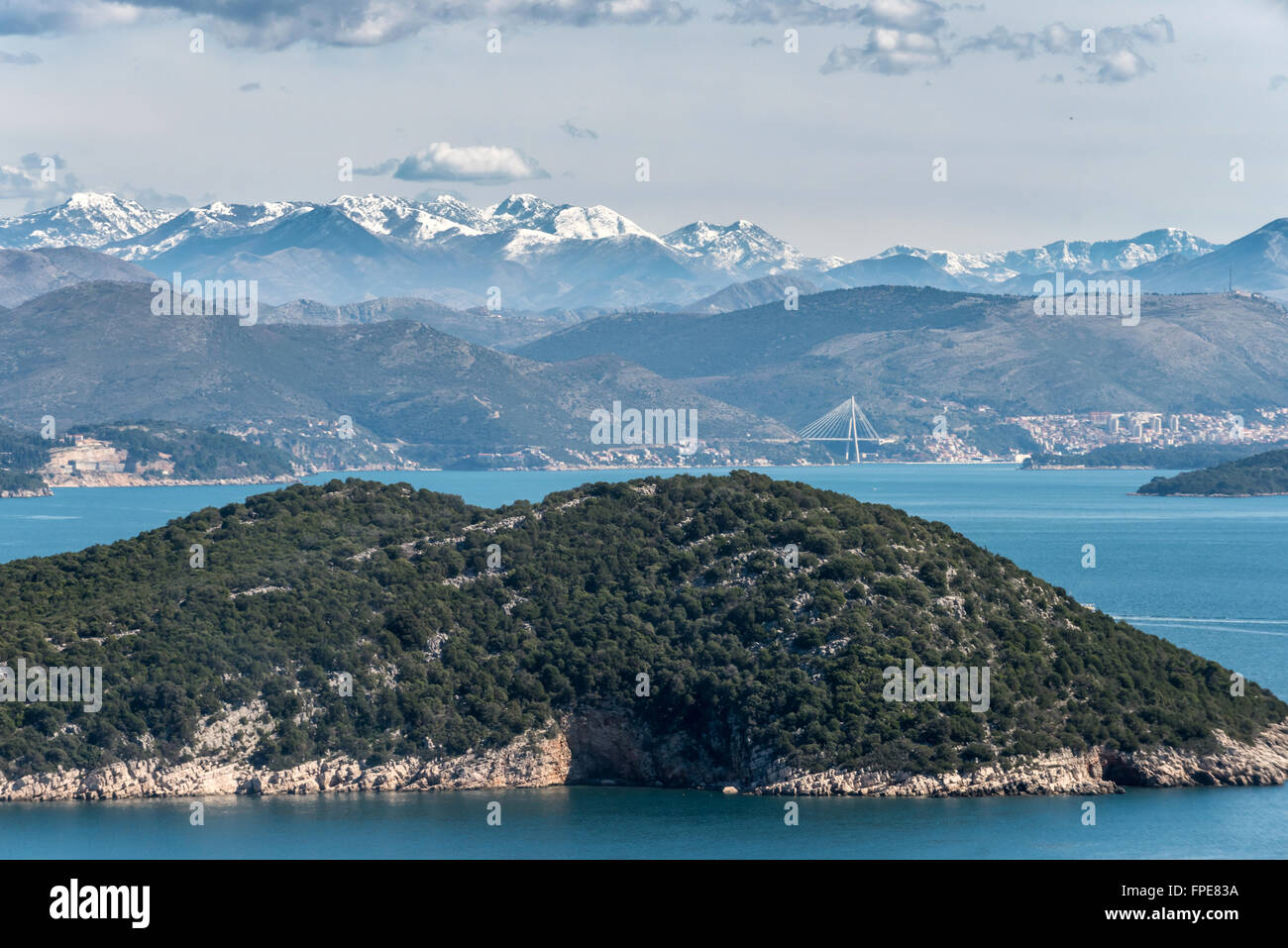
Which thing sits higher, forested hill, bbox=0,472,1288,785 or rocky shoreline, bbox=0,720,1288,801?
forested hill, bbox=0,472,1288,785

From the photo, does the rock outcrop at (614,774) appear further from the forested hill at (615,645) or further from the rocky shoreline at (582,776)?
the forested hill at (615,645)

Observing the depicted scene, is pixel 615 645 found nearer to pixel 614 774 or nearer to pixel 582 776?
pixel 614 774

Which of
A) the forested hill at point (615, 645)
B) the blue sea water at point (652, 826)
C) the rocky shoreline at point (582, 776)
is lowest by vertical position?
the blue sea water at point (652, 826)

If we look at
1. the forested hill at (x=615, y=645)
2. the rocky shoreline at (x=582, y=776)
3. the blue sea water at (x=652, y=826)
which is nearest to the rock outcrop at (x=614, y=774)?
the rocky shoreline at (x=582, y=776)

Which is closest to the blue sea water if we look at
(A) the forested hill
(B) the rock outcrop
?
(B) the rock outcrop

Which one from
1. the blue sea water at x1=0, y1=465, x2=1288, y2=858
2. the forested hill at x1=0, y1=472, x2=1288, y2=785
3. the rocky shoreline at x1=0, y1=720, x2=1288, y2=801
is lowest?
the blue sea water at x1=0, y1=465, x2=1288, y2=858

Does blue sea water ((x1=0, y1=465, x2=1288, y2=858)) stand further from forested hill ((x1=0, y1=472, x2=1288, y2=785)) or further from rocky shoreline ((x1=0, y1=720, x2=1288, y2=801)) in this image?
forested hill ((x1=0, y1=472, x2=1288, y2=785))
